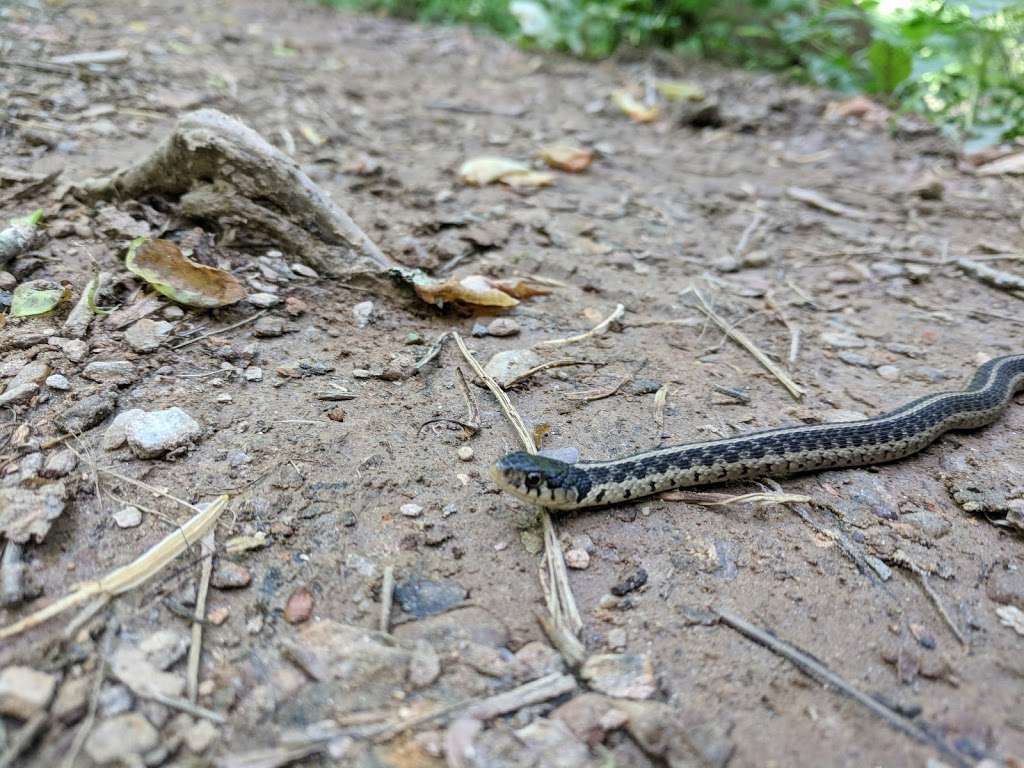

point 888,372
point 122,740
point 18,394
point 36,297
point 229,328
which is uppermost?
point 36,297

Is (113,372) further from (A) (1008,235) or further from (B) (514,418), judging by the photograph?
(A) (1008,235)

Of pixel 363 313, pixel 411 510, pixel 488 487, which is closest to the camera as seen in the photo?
pixel 411 510

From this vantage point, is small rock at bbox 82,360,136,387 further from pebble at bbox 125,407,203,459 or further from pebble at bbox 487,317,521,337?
pebble at bbox 487,317,521,337

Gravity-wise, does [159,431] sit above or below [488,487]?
above

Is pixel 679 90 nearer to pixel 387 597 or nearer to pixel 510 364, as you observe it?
pixel 510 364

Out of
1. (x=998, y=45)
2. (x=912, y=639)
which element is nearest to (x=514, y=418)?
(x=912, y=639)

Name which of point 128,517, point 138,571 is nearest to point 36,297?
point 128,517
